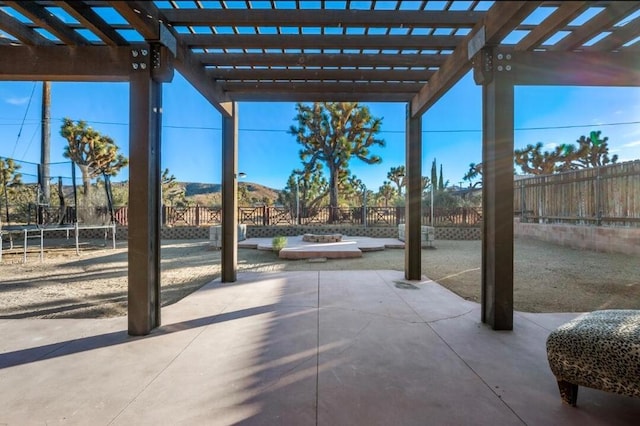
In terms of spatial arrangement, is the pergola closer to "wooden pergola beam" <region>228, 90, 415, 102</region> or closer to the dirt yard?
"wooden pergola beam" <region>228, 90, 415, 102</region>

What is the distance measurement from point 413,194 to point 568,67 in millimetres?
2453

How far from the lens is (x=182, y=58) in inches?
124

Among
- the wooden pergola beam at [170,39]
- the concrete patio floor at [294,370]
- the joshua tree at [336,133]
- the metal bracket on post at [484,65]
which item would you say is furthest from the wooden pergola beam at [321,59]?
the joshua tree at [336,133]

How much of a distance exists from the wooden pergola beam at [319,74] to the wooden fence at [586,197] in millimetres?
7343

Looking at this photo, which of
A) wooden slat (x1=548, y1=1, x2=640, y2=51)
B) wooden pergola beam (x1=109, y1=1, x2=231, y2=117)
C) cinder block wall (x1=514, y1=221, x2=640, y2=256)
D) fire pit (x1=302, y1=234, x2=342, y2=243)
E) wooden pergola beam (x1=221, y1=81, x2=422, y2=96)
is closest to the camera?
wooden slat (x1=548, y1=1, x2=640, y2=51)

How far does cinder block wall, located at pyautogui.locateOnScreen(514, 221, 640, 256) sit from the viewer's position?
23.1 ft

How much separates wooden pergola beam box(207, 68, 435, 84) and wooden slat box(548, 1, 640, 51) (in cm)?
136

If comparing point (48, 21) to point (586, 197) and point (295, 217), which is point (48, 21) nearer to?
point (295, 217)

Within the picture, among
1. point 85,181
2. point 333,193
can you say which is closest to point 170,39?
point 85,181

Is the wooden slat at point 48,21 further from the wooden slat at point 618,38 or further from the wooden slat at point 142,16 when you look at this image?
the wooden slat at point 618,38

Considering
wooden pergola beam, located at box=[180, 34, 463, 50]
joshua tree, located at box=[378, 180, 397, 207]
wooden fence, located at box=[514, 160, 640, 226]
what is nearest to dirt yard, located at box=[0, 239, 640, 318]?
wooden fence, located at box=[514, 160, 640, 226]

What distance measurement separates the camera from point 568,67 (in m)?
3.10

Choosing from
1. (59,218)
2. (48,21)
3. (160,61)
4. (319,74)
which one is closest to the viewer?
(48,21)

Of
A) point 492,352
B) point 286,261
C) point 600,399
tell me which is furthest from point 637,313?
point 286,261
